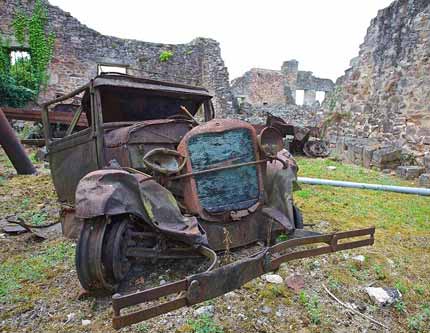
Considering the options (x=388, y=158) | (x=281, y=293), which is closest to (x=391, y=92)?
(x=388, y=158)

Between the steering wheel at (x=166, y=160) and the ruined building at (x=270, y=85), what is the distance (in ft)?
61.4

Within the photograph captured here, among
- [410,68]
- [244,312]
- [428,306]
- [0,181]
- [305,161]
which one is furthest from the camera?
[305,161]

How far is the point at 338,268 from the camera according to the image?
2.79 meters

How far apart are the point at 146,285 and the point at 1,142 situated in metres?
5.50

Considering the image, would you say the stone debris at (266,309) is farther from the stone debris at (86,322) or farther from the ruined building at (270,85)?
the ruined building at (270,85)

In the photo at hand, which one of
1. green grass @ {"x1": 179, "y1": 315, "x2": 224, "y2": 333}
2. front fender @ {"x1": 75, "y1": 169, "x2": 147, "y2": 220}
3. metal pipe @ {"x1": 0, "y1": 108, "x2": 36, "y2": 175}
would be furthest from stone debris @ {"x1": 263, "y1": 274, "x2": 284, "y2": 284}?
metal pipe @ {"x1": 0, "y1": 108, "x2": 36, "y2": 175}

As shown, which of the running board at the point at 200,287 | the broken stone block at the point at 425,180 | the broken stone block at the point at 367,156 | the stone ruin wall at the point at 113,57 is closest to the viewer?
the running board at the point at 200,287

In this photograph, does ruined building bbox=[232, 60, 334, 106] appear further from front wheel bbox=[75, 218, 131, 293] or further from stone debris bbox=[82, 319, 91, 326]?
stone debris bbox=[82, 319, 91, 326]

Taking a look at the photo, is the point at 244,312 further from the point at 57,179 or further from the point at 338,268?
the point at 57,179

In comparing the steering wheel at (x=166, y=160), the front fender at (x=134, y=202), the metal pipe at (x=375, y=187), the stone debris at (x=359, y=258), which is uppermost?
the steering wheel at (x=166, y=160)

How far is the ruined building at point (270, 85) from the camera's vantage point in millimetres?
22062

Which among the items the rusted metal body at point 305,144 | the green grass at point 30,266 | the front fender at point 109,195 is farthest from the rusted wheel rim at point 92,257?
the rusted metal body at point 305,144

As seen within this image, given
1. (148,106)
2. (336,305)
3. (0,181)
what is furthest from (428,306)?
(0,181)

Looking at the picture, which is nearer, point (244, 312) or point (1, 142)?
point (244, 312)
